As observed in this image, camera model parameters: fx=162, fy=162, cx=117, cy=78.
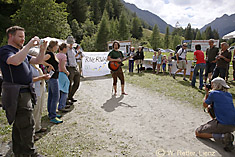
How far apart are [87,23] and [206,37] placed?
82.8 m

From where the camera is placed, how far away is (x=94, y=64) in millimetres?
11484

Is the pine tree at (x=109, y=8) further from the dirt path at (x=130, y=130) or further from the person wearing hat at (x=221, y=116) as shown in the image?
the person wearing hat at (x=221, y=116)

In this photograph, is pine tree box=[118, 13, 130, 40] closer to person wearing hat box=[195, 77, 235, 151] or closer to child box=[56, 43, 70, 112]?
child box=[56, 43, 70, 112]

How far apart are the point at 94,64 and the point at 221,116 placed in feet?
30.3

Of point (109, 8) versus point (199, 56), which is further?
point (109, 8)


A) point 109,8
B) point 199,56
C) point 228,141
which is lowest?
point 228,141

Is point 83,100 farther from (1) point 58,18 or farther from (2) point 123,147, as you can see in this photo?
(1) point 58,18

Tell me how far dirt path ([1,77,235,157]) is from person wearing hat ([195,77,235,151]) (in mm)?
216

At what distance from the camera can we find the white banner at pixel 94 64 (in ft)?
36.8

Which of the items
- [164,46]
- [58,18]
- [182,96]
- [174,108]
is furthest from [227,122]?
[164,46]

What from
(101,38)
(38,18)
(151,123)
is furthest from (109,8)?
(151,123)

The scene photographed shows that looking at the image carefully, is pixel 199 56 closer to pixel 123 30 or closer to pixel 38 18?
pixel 38 18

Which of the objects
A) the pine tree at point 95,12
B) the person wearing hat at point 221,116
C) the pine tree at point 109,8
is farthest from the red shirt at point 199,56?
the pine tree at point 109,8

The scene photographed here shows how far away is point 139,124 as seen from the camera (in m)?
4.30
